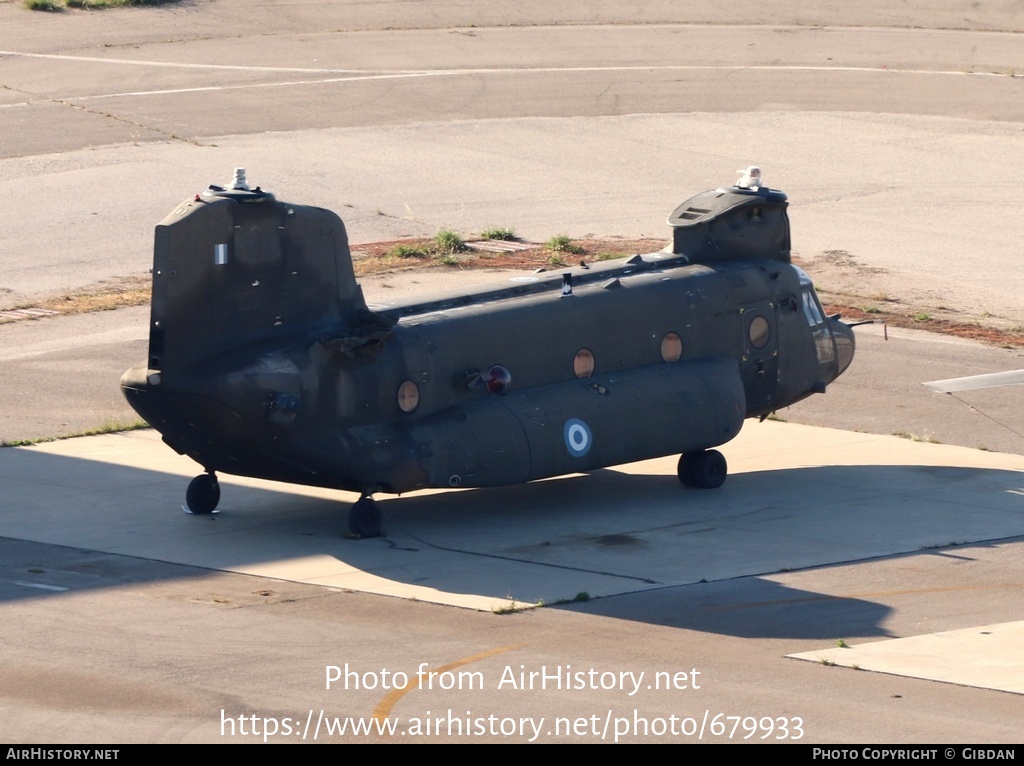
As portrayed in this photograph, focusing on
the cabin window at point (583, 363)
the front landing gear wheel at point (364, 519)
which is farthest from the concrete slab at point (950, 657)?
the cabin window at point (583, 363)

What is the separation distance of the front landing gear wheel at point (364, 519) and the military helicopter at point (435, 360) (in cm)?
2

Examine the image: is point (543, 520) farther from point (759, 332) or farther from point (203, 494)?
point (759, 332)

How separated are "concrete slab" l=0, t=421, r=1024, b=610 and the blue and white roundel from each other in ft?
2.61

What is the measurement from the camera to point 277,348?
19.4 m

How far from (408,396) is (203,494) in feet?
8.82

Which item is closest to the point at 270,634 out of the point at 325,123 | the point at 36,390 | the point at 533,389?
the point at 533,389

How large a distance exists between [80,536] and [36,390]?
7716 millimetres

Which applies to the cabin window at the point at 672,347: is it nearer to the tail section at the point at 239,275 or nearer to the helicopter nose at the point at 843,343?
the helicopter nose at the point at 843,343

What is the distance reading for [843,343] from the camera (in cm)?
2441

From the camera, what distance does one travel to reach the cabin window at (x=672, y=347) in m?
22.2

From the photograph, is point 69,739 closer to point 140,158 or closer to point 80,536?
point 80,536

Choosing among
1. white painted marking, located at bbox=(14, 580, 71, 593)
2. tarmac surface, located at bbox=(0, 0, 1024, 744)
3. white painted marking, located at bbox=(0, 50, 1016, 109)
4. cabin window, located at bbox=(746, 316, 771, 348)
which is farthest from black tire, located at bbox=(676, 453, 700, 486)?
white painted marking, located at bbox=(0, 50, 1016, 109)

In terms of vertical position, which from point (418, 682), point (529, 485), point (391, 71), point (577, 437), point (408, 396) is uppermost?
point (391, 71)

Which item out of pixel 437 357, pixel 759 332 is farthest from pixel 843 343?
pixel 437 357
